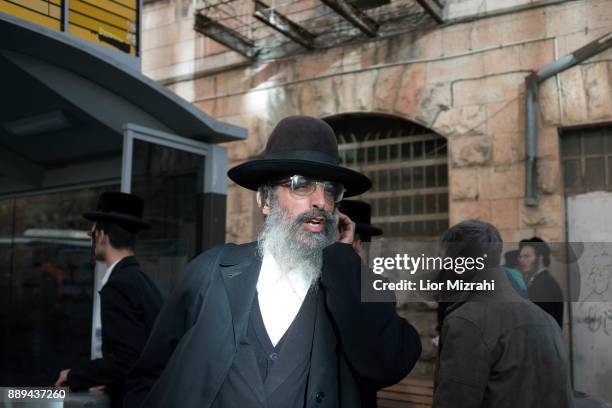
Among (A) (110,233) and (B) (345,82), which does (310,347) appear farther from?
(B) (345,82)

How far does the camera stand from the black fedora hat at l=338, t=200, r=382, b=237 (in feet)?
13.5

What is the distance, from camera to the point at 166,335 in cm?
205

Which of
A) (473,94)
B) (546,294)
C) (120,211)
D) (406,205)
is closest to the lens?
(120,211)

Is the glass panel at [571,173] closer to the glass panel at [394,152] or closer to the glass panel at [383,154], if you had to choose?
the glass panel at [394,152]

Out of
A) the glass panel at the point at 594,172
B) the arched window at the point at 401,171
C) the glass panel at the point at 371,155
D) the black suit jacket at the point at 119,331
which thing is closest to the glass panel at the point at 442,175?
the arched window at the point at 401,171

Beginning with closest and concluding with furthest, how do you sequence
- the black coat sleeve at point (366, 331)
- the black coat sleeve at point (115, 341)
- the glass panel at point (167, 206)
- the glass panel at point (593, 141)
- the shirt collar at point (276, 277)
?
the black coat sleeve at point (366, 331), the shirt collar at point (276, 277), the black coat sleeve at point (115, 341), the glass panel at point (167, 206), the glass panel at point (593, 141)

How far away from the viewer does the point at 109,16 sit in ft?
16.1

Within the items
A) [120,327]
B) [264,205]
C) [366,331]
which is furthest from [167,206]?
[366,331]

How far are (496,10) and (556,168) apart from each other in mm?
2054

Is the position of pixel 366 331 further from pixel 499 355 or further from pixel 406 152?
pixel 406 152

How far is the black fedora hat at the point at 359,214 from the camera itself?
4.12 meters

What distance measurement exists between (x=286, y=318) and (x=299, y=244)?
0.87 ft

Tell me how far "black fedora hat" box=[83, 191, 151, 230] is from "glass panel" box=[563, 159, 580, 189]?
16.5ft

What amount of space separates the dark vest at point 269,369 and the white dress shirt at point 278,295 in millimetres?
34
